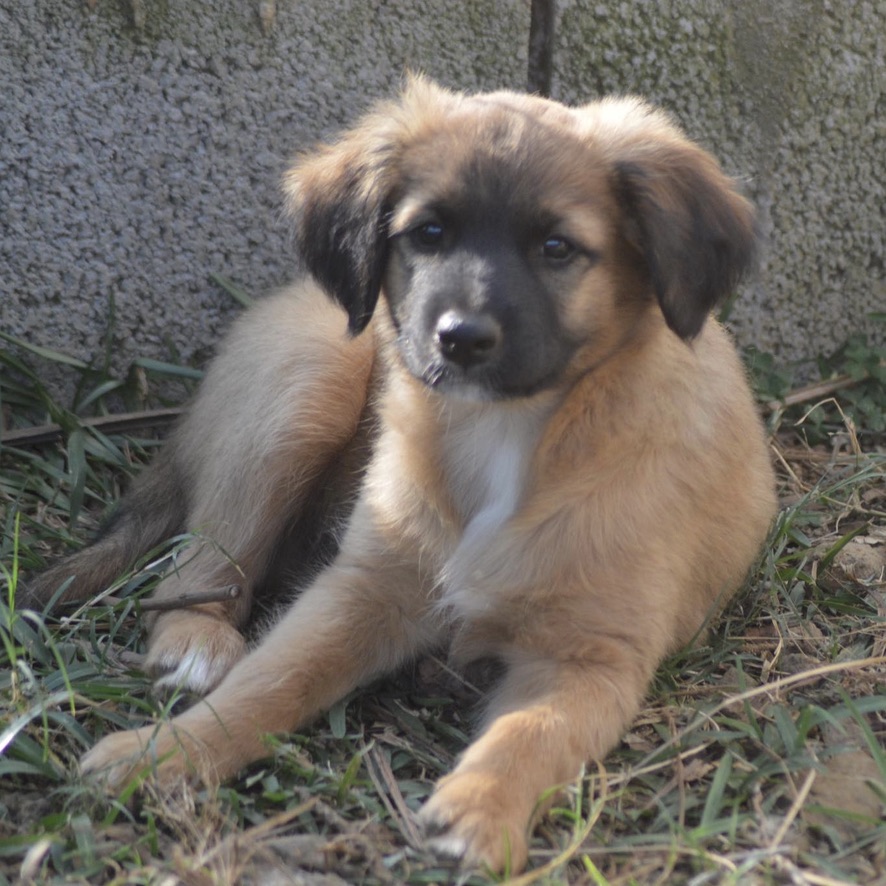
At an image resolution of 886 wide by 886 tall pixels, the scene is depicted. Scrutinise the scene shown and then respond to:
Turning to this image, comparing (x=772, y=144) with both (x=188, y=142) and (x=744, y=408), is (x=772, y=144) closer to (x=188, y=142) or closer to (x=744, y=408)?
(x=744, y=408)

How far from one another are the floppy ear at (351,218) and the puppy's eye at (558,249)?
450 mm

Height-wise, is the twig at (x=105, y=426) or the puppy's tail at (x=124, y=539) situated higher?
the twig at (x=105, y=426)

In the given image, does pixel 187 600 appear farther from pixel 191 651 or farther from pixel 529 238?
pixel 529 238

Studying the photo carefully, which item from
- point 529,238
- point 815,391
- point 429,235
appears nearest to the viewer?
point 529,238

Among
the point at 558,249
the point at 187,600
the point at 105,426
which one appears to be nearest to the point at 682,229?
the point at 558,249

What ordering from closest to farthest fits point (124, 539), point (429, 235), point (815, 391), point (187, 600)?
1. point (429, 235)
2. point (187, 600)
3. point (124, 539)
4. point (815, 391)

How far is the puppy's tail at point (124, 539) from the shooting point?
3.24 metres

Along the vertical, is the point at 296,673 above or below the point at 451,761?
above

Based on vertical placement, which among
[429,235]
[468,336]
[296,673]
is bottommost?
[296,673]

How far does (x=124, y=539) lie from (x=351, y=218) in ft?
3.77

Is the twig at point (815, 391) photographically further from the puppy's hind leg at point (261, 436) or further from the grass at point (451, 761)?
the puppy's hind leg at point (261, 436)

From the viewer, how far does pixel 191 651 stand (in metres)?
3.02

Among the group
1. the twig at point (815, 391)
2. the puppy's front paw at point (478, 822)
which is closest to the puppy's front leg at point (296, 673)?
the puppy's front paw at point (478, 822)

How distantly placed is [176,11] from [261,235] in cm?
73
